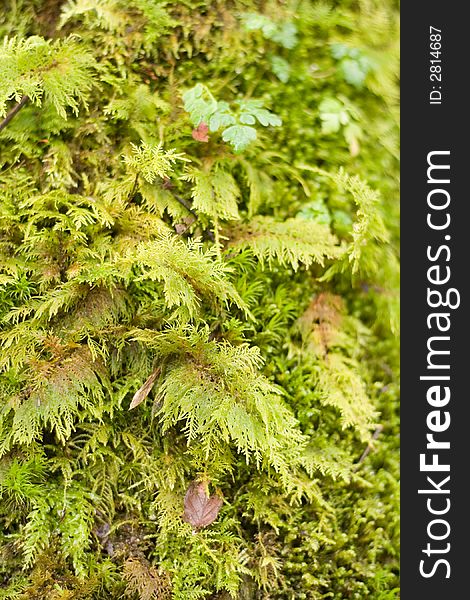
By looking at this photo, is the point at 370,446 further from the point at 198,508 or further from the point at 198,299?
the point at 198,299

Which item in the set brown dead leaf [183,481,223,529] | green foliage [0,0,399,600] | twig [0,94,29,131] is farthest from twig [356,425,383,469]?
twig [0,94,29,131]

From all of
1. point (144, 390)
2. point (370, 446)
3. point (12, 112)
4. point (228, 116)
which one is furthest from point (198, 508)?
point (12, 112)

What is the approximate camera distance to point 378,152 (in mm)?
2602

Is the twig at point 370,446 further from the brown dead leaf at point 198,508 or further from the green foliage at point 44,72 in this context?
the green foliage at point 44,72

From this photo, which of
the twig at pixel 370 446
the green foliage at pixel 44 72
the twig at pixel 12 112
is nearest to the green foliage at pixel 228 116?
the green foliage at pixel 44 72

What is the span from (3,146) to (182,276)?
978 mm

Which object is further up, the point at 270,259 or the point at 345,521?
the point at 270,259

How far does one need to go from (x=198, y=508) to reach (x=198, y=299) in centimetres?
78

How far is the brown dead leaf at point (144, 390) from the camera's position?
6.87 ft

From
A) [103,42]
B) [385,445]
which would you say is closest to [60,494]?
[385,445]

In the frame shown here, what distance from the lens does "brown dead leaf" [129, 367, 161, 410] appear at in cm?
209

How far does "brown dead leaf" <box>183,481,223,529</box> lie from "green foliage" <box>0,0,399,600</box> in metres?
0.02

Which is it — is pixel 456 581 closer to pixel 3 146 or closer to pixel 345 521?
pixel 345 521

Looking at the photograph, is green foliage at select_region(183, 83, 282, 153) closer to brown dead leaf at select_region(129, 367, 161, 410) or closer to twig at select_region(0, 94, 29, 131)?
twig at select_region(0, 94, 29, 131)
